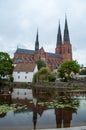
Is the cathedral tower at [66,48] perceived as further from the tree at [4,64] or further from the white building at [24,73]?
the tree at [4,64]

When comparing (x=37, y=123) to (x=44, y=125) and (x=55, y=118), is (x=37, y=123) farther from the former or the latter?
(x=55, y=118)

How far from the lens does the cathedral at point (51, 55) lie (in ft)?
388

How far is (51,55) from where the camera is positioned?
5217 inches

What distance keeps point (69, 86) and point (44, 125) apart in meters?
45.2

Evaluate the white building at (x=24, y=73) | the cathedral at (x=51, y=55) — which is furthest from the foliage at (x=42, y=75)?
the cathedral at (x=51, y=55)

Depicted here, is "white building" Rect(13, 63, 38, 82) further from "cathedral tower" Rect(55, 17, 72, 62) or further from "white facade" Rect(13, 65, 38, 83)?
"cathedral tower" Rect(55, 17, 72, 62)

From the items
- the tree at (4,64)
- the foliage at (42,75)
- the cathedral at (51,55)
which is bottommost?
the foliage at (42,75)

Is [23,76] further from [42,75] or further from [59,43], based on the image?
[59,43]

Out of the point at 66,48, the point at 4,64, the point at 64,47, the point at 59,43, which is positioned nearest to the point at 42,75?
the point at 4,64

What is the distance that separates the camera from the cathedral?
118331mm

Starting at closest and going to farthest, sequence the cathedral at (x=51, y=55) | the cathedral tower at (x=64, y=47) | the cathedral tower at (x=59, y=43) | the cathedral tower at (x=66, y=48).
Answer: the cathedral at (x=51, y=55), the cathedral tower at (x=66, y=48), the cathedral tower at (x=64, y=47), the cathedral tower at (x=59, y=43)

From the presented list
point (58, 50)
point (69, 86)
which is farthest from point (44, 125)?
point (58, 50)

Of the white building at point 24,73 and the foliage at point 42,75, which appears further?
the white building at point 24,73

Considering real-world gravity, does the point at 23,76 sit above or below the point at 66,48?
below
